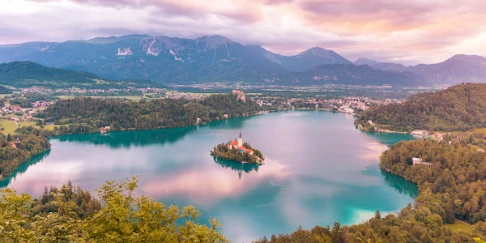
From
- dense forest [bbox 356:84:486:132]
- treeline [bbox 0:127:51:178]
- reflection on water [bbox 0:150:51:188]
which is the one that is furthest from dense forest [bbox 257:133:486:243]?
treeline [bbox 0:127:51:178]

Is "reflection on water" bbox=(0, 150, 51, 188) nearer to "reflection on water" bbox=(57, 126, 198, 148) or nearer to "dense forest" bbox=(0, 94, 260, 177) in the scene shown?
"dense forest" bbox=(0, 94, 260, 177)

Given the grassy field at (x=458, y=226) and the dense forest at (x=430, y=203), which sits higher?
the dense forest at (x=430, y=203)

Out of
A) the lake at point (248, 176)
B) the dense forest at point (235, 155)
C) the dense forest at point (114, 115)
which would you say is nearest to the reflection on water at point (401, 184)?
the lake at point (248, 176)

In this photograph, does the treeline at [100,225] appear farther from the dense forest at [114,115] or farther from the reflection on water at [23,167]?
the dense forest at [114,115]

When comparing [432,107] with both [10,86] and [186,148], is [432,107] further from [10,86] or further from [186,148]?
[10,86]

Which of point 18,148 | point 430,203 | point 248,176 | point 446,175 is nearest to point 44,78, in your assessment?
point 18,148

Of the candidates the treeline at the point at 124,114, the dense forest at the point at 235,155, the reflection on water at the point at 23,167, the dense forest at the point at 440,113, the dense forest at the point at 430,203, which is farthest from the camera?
the treeline at the point at 124,114

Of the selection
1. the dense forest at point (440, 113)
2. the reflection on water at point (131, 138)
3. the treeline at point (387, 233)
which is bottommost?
the reflection on water at point (131, 138)

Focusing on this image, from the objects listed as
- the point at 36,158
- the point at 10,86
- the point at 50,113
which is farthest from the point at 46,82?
the point at 36,158
